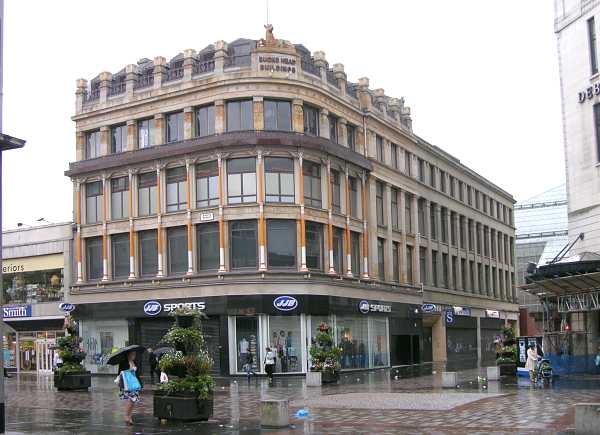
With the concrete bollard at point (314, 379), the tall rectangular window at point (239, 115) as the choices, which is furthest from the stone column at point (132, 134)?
the concrete bollard at point (314, 379)

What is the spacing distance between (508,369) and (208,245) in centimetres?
1868

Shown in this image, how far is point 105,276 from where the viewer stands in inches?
2083

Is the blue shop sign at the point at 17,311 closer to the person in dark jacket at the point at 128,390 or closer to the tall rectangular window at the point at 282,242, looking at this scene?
the tall rectangular window at the point at 282,242

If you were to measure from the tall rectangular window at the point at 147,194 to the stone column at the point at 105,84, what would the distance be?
21.2 ft

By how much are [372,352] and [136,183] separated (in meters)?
18.6

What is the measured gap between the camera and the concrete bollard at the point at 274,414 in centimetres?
1997

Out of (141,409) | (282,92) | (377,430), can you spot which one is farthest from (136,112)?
(377,430)

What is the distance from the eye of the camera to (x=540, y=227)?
116750 mm

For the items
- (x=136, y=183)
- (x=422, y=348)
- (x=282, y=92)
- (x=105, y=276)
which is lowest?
(x=422, y=348)

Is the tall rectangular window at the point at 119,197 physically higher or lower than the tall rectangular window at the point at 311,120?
lower

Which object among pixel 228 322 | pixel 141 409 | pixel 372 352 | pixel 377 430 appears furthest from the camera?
pixel 372 352

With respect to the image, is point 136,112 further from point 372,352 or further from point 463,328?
point 463,328

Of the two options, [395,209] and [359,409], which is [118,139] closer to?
[395,209]

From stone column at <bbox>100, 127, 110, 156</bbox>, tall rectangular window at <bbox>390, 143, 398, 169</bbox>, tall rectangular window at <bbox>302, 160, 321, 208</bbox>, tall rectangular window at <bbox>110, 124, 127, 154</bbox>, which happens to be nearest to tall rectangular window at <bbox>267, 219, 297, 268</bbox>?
tall rectangular window at <bbox>302, 160, 321, 208</bbox>
